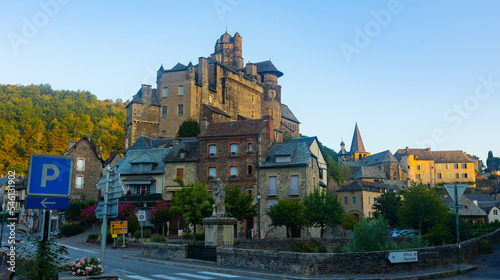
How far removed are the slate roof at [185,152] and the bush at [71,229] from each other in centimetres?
1101

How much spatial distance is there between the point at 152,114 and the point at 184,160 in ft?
101

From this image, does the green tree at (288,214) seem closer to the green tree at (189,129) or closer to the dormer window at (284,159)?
the dormer window at (284,159)

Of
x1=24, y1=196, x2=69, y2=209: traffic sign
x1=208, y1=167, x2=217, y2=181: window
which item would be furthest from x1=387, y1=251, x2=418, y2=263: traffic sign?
x1=208, y1=167, x2=217, y2=181: window

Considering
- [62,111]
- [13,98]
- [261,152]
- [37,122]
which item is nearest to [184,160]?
[261,152]

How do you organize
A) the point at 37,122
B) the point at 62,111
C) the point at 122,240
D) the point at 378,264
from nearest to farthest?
the point at 378,264 → the point at 122,240 → the point at 37,122 → the point at 62,111

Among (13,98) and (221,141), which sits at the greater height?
(13,98)

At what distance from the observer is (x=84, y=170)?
53.7 metres

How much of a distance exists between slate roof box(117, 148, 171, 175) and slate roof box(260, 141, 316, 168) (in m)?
12.1

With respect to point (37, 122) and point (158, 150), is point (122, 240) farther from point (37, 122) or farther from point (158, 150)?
point (37, 122)

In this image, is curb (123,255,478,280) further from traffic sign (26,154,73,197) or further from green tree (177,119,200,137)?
green tree (177,119,200,137)

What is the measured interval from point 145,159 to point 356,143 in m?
103

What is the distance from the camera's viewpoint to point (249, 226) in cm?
4072

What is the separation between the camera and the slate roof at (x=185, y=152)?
4391 cm

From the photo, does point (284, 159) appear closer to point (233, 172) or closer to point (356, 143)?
point (233, 172)
